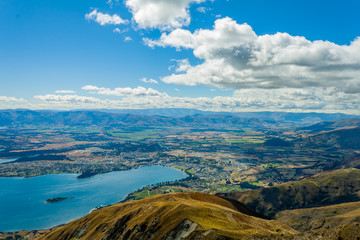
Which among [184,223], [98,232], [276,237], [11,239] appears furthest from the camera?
[11,239]

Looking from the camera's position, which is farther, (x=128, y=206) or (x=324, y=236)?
(x=128, y=206)

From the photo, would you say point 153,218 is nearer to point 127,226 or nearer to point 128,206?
point 127,226

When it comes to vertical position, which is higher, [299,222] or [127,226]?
[127,226]

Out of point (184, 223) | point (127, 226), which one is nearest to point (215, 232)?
point (184, 223)

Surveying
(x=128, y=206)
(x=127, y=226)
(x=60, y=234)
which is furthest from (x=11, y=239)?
(x=127, y=226)

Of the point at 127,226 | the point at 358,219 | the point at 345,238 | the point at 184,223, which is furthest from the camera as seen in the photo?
the point at 358,219

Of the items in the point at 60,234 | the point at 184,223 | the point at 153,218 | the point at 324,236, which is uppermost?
the point at 324,236

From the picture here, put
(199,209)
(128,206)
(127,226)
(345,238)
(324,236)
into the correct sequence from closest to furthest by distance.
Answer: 1. (345,238)
2. (324,236)
3. (199,209)
4. (127,226)
5. (128,206)

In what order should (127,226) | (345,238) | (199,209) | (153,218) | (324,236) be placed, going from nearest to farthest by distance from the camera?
(345,238), (324,236), (199,209), (153,218), (127,226)

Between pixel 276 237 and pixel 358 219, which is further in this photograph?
pixel 358 219
